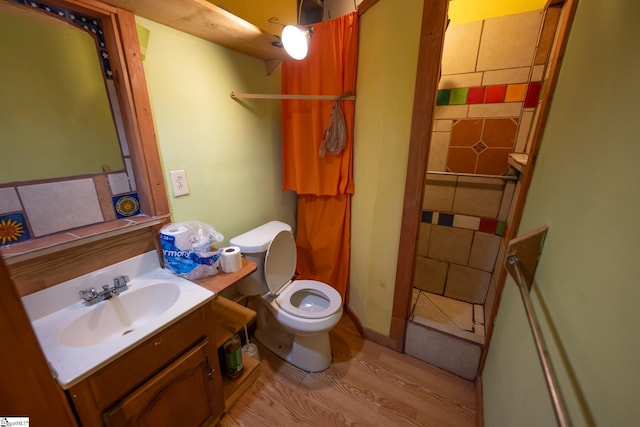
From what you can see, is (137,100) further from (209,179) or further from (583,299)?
(583,299)

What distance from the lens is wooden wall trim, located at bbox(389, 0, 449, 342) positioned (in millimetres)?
1117

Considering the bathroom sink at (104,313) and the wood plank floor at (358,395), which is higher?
the bathroom sink at (104,313)

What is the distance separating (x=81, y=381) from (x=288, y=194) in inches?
61.0

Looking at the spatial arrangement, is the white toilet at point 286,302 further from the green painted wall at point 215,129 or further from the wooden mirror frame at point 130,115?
the wooden mirror frame at point 130,115

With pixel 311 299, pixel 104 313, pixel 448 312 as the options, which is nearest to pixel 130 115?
pixel 104 313

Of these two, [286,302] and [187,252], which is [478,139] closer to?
[286,302]

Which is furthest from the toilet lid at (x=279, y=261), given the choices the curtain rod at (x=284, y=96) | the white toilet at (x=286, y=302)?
the curtain rod at (x=284, y=96)

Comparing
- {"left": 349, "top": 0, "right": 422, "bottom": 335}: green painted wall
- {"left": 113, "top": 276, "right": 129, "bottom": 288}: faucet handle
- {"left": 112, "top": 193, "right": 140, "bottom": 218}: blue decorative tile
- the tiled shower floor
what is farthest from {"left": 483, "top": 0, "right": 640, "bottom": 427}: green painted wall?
{"left": 112, "top": 193, "right": 140, "bottom": 218}: blue decorative tile

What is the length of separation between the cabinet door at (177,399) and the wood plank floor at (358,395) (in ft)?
0.95

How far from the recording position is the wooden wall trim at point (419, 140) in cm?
112

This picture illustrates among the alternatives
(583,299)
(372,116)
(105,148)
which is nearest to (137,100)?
(105,148)

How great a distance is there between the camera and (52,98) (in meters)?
0.91

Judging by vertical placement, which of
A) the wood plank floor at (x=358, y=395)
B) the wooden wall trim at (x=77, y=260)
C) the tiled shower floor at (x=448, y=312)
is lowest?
the wood plank floor at (x=358, y=395)

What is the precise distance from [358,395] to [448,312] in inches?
33.1
